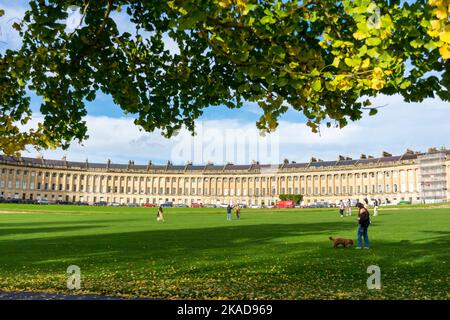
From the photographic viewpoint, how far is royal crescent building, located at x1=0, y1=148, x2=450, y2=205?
14462 centimetres

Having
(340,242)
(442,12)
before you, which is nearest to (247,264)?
(340,242)

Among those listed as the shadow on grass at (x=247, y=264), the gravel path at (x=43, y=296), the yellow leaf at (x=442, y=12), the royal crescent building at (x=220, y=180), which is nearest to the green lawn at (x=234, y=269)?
the shadow on grass at (x=247, y=264)

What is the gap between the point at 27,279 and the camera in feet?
36.2

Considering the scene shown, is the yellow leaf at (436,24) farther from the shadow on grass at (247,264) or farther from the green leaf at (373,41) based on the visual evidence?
the shadow on grass at (247,264)

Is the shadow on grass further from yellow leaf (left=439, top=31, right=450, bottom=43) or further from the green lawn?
yellow leaf (left=439, top=31, right=450, bottom=43)

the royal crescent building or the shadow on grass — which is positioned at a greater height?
the royal crescent building

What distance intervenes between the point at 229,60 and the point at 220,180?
172 meters

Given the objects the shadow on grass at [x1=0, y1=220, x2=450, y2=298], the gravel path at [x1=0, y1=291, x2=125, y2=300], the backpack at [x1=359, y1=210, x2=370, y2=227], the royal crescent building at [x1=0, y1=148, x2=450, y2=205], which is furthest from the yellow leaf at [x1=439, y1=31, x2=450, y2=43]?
the royal crescent building at [x1=0, y1=148, x2=450, y2=205]

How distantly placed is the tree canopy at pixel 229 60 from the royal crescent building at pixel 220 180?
448 feet

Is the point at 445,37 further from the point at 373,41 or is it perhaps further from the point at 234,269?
the point at 234,269

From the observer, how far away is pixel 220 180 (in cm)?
17925

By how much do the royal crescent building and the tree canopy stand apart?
5376 inches
